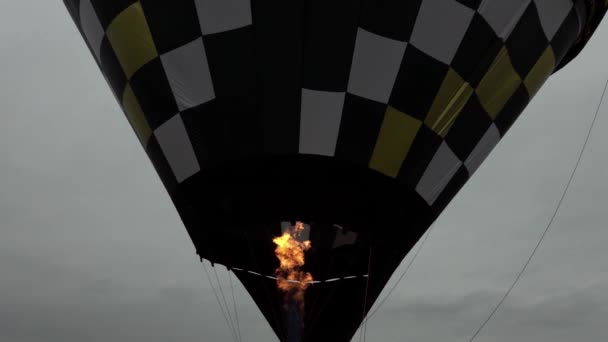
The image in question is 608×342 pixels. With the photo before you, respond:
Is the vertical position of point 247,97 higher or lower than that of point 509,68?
lower

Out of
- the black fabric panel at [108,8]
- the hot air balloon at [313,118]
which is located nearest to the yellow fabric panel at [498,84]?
the hot air balloon at [313,118]

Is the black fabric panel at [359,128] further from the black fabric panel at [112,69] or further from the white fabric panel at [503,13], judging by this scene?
the black fabric panel at [112,69]

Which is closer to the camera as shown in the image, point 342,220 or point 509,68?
point 342,220

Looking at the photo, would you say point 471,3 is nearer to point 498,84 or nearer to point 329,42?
point 498,84

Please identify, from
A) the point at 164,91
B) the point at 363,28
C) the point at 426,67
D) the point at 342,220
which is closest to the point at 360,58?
the point at 363,28

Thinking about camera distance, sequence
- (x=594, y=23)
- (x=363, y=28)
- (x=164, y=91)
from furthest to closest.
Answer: (x=594, y=23)
(x=164, y=91)
(x=363, y=28)

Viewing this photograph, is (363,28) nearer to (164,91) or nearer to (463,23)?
(463,23)

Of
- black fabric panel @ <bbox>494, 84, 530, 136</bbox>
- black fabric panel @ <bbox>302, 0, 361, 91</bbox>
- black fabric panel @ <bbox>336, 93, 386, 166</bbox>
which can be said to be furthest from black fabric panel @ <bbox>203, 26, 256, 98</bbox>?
black fabric panel @ <bbox>494, 84, 530, 136</bbox>
